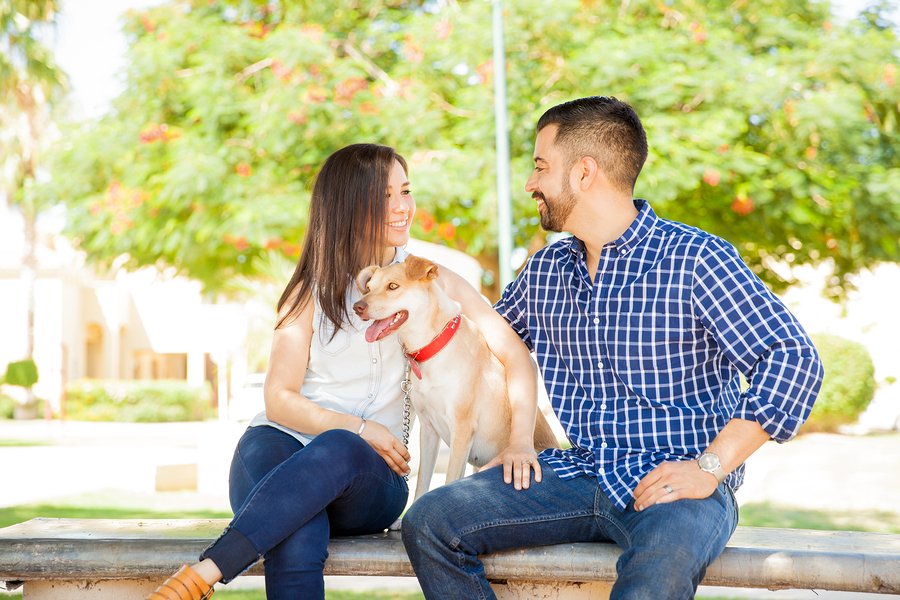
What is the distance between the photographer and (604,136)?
304 centimetres

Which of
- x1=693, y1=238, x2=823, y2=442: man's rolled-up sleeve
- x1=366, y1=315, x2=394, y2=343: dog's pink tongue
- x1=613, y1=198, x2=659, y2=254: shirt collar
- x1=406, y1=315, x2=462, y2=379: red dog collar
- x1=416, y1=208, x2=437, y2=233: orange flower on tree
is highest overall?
x1=613, y1=198, x2=659, y2=254: shirt collar

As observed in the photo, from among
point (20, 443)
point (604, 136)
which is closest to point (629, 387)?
point (604, 136)

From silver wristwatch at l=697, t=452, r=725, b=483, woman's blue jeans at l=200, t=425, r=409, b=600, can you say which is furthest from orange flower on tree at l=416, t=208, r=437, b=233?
silver wristwatch at l=697, t=452, r=725, b=483

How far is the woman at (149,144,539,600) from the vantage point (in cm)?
269

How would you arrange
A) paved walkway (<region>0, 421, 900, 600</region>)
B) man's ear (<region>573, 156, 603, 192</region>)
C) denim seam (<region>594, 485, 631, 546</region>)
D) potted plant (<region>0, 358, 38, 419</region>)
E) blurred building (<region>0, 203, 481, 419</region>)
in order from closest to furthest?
denim seam (<region>594, 485, 631, 546</region>) < man's ear (<region>573, 156, 603, 192</region>) < paved walkway (<region>0, 421, 900, 600</region>) < potted plant (<region>0, 358, 38, 419</region>) < blurred building (<region>0, 203, 481, 419</region>)

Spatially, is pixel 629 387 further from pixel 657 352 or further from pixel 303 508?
pixel 303 508

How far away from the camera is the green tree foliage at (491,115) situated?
1198 cm

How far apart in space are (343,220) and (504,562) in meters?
1.35

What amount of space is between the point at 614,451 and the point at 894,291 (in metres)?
27.5

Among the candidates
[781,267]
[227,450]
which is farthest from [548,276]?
[781,267]

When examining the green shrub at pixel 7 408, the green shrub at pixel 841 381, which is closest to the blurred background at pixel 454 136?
the green shrub at pixel 841 381

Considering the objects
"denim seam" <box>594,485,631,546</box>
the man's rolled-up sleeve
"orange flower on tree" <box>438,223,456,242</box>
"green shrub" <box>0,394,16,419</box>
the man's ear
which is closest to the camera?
the man's rolled-up sleeve

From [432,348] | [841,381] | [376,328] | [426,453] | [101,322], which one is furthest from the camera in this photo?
[101,322]

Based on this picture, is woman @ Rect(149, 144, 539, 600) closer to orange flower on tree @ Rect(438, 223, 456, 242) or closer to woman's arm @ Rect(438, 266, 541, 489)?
woman's arm @ Rect(438, 266, 541, 489)
